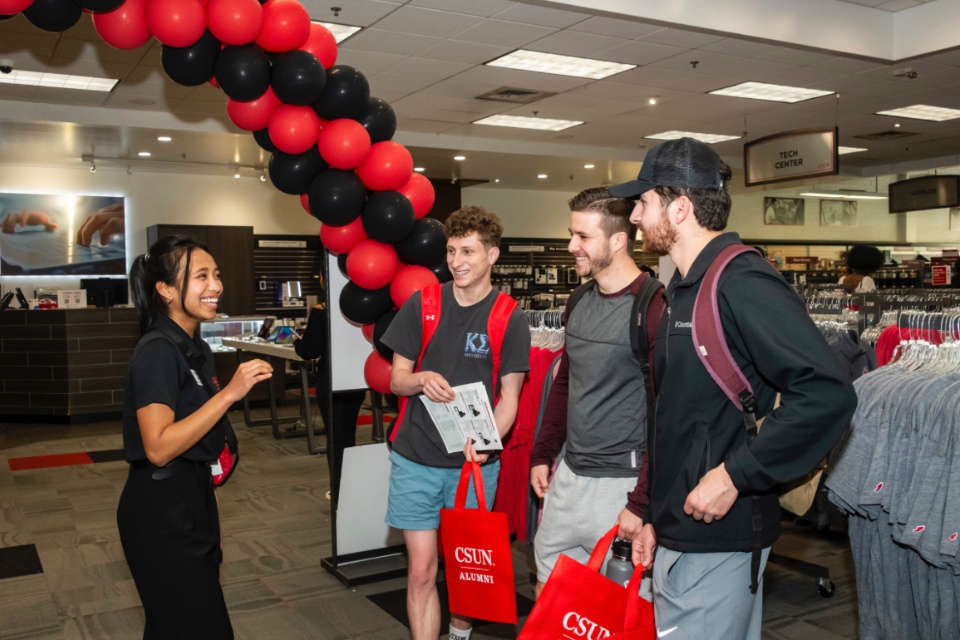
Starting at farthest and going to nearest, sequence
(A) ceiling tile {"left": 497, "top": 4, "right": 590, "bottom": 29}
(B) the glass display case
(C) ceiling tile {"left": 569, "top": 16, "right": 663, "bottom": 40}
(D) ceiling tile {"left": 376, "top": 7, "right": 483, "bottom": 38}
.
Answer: (B) the glass display case → (C) ceiling tile {"left": 569, "top": 16, "right": 663, "bottom": 40} → (D) ceiling tile {"left": 376, "top": 7, "right": 483, "bottom": 38} → (A) ceiling tile {"left": 497, "top": 4, "right": 590, "bottom": 29}

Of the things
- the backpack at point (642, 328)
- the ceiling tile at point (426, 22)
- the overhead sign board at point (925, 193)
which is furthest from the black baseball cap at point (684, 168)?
the overhead sign board at point (925, 193)

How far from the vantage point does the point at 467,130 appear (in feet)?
35.4

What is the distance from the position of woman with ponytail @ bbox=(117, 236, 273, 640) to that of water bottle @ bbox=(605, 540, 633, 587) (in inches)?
40.2

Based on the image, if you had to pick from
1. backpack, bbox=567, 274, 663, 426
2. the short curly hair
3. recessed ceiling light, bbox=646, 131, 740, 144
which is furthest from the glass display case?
backpack, bbox=567, 274, 663, 426

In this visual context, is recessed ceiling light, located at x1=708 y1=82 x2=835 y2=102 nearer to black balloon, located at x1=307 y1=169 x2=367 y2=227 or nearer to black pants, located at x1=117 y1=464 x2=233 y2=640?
black balloon, located at x1=307 y1=169 x2=367 y2=227

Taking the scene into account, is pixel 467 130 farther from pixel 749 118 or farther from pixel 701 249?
pixel 701 249

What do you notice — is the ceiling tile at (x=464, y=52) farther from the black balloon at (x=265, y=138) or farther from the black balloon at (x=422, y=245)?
the black balloon at (x=422, y=245)

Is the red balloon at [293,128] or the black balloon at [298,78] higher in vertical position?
the black balloon at [298,78]

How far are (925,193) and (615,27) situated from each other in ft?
26.6

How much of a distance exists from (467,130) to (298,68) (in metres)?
7.06

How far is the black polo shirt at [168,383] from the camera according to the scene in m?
2.22

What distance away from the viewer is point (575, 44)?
7082 millimetres

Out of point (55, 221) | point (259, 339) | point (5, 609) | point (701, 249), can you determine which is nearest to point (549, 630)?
point (701, 249)

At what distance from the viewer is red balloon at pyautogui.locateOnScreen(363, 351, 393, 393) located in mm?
4113
